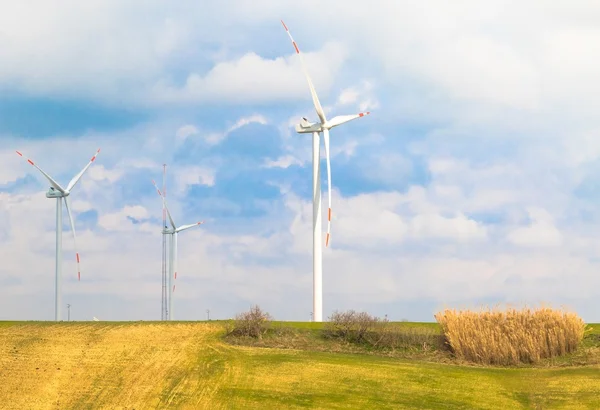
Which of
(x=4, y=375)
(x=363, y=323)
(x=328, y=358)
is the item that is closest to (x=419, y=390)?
(x=328, y=358)

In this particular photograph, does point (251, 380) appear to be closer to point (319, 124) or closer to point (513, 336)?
point (513, 336)

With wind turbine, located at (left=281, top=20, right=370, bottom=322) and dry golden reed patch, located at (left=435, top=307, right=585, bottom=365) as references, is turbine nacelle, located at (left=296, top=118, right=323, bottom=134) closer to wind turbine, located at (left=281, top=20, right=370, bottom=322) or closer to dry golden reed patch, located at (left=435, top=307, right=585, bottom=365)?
wind turbine, located at (left=281, top=20, right=370, bottom=322)

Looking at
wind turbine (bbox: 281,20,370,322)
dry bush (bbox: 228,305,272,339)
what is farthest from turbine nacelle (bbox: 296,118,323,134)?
dry bush (bbox: 228,305,272,339)

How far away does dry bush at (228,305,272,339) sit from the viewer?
3847 centimetres

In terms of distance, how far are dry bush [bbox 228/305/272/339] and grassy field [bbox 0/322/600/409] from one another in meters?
1.12

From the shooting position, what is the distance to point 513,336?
117ft

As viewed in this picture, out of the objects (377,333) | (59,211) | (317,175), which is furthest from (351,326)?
(59,211)

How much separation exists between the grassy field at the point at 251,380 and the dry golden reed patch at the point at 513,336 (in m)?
1.37

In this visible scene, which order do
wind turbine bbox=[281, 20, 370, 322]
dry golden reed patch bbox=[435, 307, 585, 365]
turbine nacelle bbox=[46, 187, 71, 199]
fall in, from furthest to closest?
turbine nacelle bbox=[46, 187, 71, 199], wind turbine bbox=[281, 20, 370, 322], dry golden reed patch bbox=[435, 307, 585, 365]

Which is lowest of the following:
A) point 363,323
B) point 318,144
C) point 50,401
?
point 50,401

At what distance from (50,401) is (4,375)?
13.4 ft

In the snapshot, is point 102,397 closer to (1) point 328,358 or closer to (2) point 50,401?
(2) point 50,401

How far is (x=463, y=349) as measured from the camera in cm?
3606

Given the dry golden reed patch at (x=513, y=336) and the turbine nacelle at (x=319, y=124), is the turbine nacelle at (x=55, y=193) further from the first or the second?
Result: the dry golden reed patch at (x=513, y=336)
